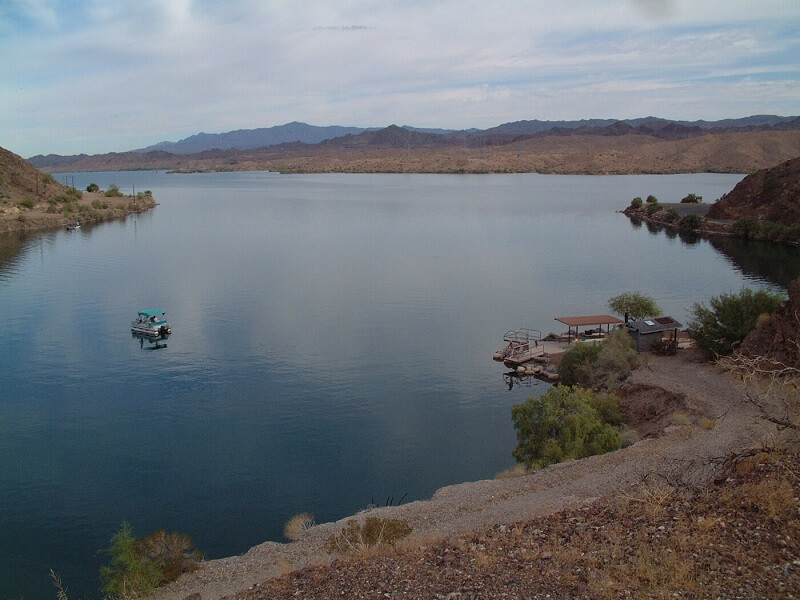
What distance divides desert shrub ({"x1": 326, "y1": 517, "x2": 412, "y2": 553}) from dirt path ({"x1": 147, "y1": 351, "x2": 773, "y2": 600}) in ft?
0.82

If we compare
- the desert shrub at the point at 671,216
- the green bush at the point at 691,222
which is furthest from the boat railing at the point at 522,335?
the desert shrub at the point at 671,216

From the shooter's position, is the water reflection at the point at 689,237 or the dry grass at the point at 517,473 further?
the water reflection at the point at 689,237

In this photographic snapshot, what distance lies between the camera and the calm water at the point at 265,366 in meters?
17.1

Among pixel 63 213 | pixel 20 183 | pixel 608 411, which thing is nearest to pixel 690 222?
pixel 608 411

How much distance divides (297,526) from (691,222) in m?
68.7

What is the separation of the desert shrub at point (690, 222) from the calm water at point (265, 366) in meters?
9.03

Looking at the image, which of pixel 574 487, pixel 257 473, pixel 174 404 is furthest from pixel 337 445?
pixel 574 487

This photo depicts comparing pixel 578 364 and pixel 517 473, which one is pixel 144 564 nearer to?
pixel 517 473

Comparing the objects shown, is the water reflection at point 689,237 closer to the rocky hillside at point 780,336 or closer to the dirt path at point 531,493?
the rocky hillside at point 780,336

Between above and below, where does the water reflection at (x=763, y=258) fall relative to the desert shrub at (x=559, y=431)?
below

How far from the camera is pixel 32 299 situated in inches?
1561

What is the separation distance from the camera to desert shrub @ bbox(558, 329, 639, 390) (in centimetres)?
2392

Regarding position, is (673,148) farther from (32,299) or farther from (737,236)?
(32,299)

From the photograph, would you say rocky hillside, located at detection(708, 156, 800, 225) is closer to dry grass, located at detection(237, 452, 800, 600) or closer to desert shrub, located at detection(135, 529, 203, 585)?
dry grass, located at detection(237, 452, 800, 600)
